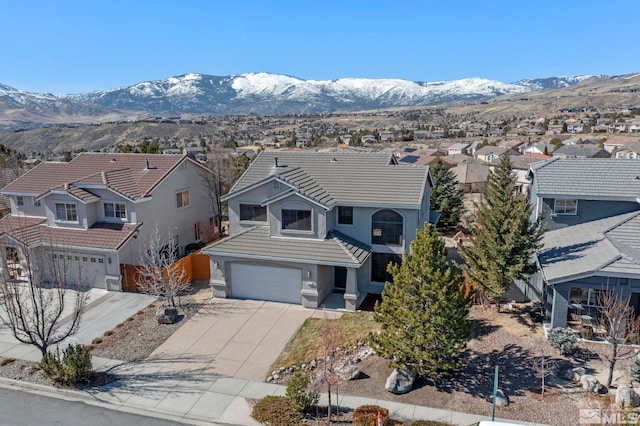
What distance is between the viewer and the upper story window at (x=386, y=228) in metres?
24.0

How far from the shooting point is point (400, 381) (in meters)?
15.6

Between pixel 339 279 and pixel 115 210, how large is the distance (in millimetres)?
14029

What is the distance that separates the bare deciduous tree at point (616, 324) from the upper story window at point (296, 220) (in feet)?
43.5

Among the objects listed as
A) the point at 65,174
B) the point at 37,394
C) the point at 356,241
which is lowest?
the point at 37,394

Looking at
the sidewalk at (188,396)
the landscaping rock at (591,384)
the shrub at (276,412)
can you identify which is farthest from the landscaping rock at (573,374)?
the shrub at (276,412)

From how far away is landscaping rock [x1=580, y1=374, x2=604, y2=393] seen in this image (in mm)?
14961

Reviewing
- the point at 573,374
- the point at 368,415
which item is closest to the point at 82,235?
the point at 368,415

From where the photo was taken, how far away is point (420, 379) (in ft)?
53.0

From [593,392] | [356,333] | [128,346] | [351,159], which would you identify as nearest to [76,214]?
[128,346]

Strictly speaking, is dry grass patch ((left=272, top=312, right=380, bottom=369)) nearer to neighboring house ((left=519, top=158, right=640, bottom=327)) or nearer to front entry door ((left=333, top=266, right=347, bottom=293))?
front entry door ((left=333, top=266, right=347, bottom=293))

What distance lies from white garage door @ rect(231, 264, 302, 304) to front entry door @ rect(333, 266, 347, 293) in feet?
7.88

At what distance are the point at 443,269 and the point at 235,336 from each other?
→ 32.7 feet

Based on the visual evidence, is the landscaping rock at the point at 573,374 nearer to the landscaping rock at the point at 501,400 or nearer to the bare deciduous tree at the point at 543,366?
the bare deciduous tree at the point at 543,366

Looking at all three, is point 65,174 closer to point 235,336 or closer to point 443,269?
point 235,336
